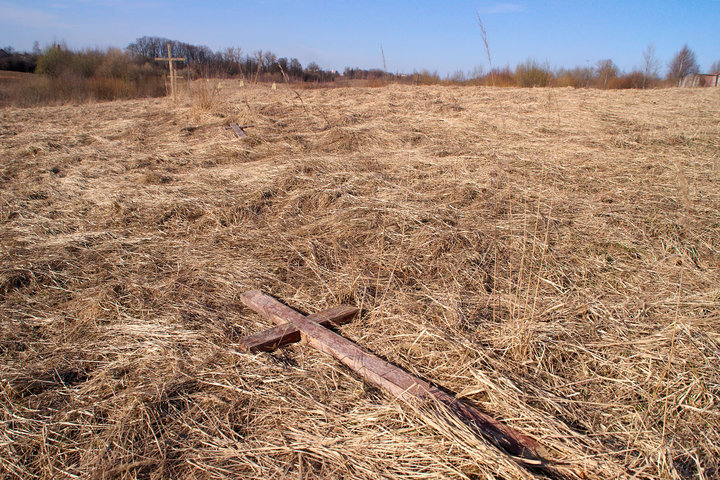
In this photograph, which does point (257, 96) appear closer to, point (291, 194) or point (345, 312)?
point (291, 194)

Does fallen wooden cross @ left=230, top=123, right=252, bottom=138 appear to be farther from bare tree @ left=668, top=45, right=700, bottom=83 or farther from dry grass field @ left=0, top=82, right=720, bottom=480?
bare tree @ left=668, top=45, right=700, bottom=83

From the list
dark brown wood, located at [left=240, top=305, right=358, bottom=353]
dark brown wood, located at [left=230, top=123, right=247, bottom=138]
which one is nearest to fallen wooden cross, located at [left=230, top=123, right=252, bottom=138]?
dark brown wood, located at [left=230, top=123, right=247, bottom=138]

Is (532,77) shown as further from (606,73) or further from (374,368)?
(374,368)

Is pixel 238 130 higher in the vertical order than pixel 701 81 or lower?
lower

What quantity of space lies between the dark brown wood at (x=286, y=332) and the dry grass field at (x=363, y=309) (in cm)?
5

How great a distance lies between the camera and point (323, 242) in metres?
2.95

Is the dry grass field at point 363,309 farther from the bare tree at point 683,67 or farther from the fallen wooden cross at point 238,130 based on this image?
the bare tree at point 683,67

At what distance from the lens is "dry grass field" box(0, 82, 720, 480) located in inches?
54.1

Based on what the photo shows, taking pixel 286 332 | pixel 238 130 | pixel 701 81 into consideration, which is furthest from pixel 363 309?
pixel 701 81

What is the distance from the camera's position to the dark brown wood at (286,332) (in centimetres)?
191

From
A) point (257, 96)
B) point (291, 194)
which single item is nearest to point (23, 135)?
point (257, 96)

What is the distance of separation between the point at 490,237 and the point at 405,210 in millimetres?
719

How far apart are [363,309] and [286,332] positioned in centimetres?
44

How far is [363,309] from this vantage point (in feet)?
7.30
